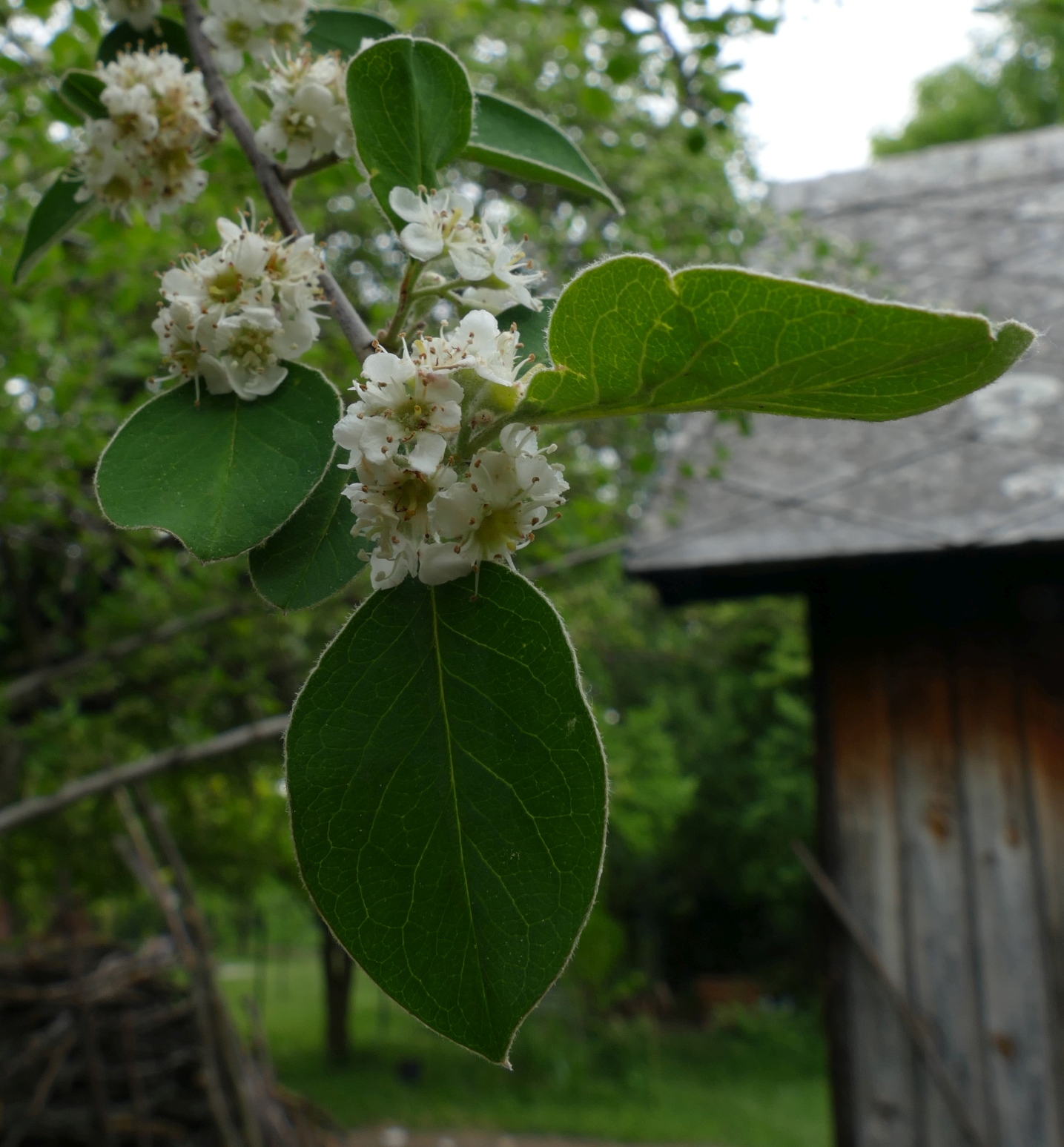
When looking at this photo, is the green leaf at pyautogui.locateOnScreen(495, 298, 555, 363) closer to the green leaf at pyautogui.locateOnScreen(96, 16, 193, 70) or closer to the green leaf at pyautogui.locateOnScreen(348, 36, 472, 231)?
the green leaf at pyautogui.locateOnScreen(348, 36, 472, 231)

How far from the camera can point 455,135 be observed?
0.65 metres

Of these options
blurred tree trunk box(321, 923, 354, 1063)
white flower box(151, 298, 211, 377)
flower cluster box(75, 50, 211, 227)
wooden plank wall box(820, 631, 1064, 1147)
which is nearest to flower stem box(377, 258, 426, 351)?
white flower box(151, 298, 211, 377)

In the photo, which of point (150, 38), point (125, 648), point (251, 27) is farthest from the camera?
point (125, 648)

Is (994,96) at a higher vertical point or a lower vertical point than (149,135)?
higher

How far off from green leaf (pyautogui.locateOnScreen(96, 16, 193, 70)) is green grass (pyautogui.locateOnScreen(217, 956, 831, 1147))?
1049cm

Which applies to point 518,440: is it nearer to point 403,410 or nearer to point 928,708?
point 403,410

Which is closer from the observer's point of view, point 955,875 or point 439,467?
point 439,467

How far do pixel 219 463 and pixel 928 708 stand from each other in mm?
2820

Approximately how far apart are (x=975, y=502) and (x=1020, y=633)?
0.50 meters

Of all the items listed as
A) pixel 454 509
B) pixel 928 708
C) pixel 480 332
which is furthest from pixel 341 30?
pixel 928 708

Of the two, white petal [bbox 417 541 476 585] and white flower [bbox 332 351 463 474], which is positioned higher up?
white flower [bbox 332 351 463 474]

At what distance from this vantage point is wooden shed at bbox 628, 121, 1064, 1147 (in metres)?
2.71

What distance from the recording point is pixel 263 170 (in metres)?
0.73

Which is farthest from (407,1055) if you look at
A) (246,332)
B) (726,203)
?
(246,332)
